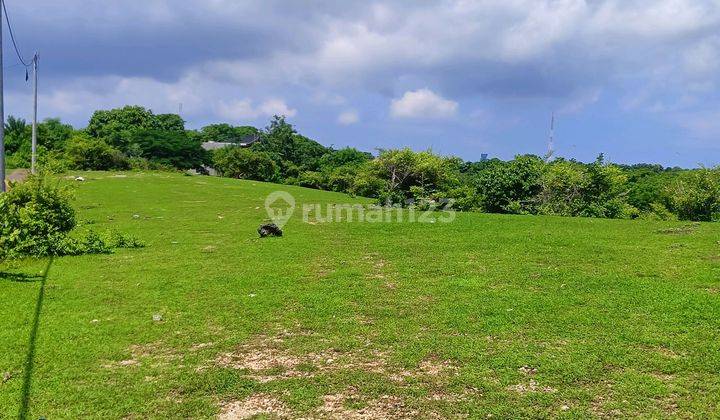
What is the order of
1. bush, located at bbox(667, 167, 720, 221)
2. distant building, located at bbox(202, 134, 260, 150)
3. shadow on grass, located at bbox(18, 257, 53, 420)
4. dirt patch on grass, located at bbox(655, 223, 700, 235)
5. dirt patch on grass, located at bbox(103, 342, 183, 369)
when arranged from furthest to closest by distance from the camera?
1. distant building, located at bbox(202, 134, 260, 150)
2. bush, located at bbox(667, 167, 720, 221)
3. dirt patch on grass, located at bbox(655, 223, 700, 235)
4. dirt patch on grass, located at bbox(103, 342, 183, 369)
5. shadow on grass, located at bbox(18, 257, 53, 420)

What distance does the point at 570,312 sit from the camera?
247 inches

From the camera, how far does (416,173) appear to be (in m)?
31.4

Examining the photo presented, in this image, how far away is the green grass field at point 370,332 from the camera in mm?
4137

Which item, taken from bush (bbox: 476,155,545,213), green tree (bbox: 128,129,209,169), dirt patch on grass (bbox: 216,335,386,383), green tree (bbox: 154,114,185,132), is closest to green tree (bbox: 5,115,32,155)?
green tree (bbox: 128,129,209,169)

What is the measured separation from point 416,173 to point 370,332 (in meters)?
26.1

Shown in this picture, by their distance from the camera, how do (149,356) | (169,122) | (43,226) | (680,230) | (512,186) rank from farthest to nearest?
(169,122)
(512,186)
(680,230)
(43,226)
(149,356)

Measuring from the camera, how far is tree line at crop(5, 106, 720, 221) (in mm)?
23516

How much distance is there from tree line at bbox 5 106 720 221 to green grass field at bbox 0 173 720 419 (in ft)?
24.9

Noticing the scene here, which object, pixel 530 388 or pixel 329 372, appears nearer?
pixel 530 388

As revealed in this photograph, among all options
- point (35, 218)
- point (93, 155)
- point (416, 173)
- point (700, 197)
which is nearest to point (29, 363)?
point (35, 218)

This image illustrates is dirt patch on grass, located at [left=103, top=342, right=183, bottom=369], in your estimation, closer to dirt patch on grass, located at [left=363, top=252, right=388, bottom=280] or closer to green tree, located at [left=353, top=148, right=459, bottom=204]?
dirt patch on grass, located at [left=363, top=252, right=388, bottom=280]

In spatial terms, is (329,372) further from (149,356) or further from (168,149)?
(168,149)

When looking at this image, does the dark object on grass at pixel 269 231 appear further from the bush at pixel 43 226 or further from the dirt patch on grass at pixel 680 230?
the dirt patch on grass at pixel 680 230

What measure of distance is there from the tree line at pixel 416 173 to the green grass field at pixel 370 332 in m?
7.59
